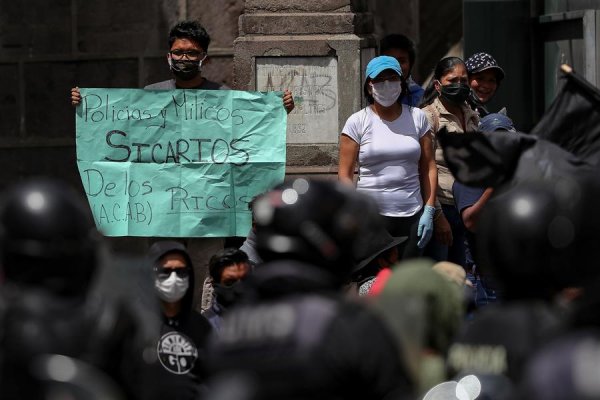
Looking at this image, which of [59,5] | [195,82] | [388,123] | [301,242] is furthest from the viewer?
[59,5]

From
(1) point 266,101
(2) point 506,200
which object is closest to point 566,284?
(2) point 506,200

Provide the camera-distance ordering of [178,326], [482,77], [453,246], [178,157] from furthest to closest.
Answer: [178,157] → [482,77] → [453,246] → [178,326]

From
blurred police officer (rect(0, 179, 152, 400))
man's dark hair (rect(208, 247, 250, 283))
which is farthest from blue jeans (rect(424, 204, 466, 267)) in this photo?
blurred police officer (rect(0, 179, 152, 400))

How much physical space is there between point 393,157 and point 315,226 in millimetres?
4330

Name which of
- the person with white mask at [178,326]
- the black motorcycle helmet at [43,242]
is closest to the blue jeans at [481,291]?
the person with white mask at [178,326]

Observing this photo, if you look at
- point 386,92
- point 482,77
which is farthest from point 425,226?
point 482,77

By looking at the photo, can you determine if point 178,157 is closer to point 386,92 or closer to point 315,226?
point 386,92

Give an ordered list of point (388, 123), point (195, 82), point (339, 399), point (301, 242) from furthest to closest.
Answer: point (195, 82) < point (388, 123) < point (301, 242) < point (339, 399)

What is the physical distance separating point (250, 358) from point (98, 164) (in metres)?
5.58

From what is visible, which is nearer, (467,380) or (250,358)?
(250,358)

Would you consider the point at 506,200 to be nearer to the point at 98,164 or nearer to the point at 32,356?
the point at 32,356

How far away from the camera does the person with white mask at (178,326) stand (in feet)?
22.9

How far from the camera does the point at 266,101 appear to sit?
364 inches

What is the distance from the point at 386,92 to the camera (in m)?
8.45
